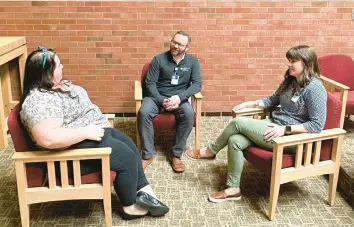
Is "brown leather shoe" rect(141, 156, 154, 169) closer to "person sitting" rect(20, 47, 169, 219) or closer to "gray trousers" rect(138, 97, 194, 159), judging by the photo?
"gray trousers" rect(138, 97, 194, 159)

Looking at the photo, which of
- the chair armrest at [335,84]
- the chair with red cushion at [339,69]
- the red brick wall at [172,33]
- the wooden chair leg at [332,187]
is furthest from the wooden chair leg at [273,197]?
the red brick wall at [172,33]

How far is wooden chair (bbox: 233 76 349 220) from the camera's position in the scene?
98.9 inches

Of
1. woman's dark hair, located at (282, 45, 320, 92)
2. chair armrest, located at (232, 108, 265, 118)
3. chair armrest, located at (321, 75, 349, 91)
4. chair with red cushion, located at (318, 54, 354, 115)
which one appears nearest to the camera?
woman's dark hair, located at (282, 45, 320, 92)

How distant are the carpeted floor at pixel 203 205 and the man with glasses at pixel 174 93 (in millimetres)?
193

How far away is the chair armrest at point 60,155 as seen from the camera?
2.21 meters

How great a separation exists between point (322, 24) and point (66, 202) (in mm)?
3203

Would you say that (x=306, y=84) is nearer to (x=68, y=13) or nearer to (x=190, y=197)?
(x=190, y=197)

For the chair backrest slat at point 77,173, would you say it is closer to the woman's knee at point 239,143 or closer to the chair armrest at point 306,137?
the woman's knee at point 239,143

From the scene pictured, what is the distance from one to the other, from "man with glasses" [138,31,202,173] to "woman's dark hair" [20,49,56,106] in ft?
3.71

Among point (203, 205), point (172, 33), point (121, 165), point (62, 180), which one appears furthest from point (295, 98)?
point (172, 33)

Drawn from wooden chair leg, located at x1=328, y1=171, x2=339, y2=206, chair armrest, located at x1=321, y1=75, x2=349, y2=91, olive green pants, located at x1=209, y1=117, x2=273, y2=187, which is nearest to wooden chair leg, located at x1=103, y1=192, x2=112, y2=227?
olive green pants, located at x1=209, y1=117, x2=273, y2=187

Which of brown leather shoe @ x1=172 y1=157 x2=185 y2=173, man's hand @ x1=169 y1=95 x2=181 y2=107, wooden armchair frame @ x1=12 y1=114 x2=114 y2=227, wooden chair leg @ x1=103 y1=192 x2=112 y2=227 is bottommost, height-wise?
brown leather shoe @ x1=172 y1=157 x2=185 y2=173

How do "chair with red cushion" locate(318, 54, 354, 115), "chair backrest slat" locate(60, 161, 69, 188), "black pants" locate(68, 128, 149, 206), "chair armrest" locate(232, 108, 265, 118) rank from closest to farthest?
"chair backrest slat" locate(60, 161, 69, 188) < "black pants" locate(68, 128, 149, 206) < "chair armrest" locate(232, 108, 265, 118) < "chair with red cushion" locate(318, 54, 354, 115)

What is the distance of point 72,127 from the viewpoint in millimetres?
2443
